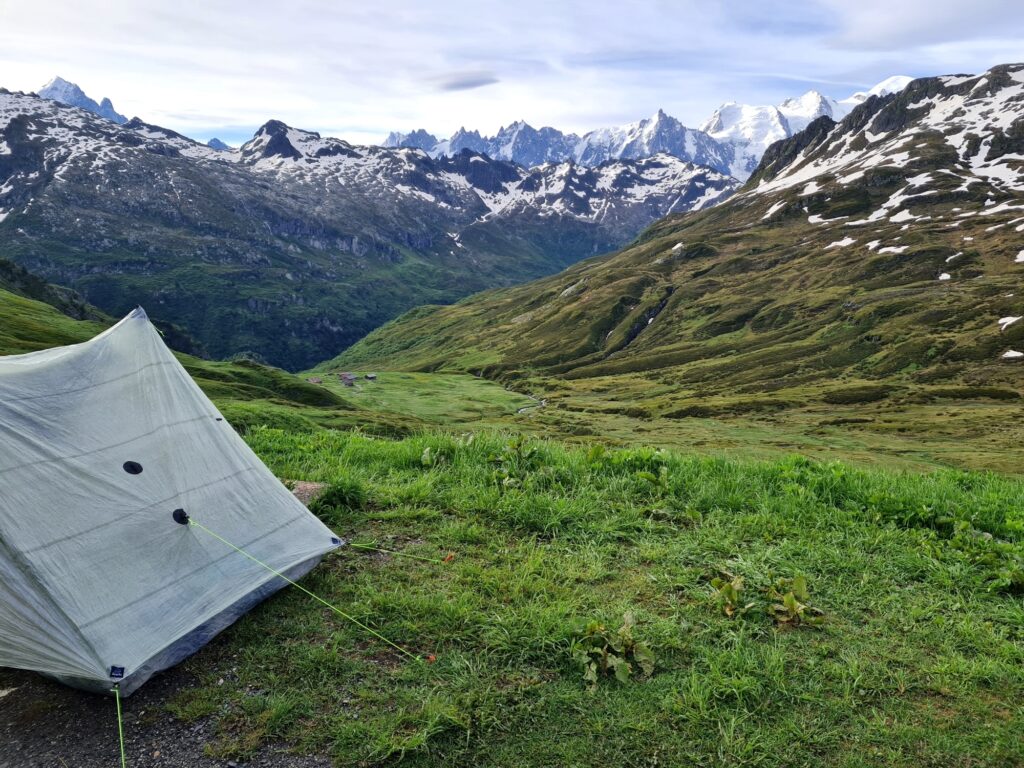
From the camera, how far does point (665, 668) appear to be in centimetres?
736

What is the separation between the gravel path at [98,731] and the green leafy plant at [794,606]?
6.10 meters

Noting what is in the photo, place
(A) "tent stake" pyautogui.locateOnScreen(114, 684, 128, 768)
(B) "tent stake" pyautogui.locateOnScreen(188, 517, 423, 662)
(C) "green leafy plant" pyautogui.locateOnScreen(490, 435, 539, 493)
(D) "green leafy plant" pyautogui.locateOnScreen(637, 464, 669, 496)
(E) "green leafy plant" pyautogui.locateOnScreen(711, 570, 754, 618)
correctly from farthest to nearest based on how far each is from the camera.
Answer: (C) "green leafy plant" pyautogui.locateOnScreen(490, 435, 539, 493) < (D) "green leafy plant" pyautogui.locateOnScreen(637, 464, 669, 496) < (E) "green leafy plant" pyautogui.locateOnScreen(711, 570, 754, 618) < (B) "tent stake" pyautogui.locateOnScreen(188, 517, 423, 662) < (A) "tent stake" pyautogui.locateOnScreen(114, 684, 128, 768)

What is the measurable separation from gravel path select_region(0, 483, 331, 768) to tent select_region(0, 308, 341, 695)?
251 mm

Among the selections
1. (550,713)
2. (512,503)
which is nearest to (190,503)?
(512,503)

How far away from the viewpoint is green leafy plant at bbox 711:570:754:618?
8250 mm

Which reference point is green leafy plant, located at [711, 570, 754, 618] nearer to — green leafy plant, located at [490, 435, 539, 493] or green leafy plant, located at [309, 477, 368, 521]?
green leafy plant, located at [490, 435, 539, 493]

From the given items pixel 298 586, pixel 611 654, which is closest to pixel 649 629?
pixel 611 654

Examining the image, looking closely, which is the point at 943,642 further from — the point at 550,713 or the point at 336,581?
the point at 336,581

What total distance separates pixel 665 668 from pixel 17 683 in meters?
8.24

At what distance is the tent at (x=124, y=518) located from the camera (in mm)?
7344

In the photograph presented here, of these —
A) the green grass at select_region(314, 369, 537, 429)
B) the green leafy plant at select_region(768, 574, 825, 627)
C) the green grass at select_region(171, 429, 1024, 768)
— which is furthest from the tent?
the green grass at select_region(314, 369, 537, 429)

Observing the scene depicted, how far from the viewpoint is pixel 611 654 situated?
293 inches

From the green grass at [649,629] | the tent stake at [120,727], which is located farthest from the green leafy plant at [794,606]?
the tent stake at [120,727]

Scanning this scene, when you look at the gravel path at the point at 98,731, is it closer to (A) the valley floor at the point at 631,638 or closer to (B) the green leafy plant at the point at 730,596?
(A) the valley floor at the point at 631,638
